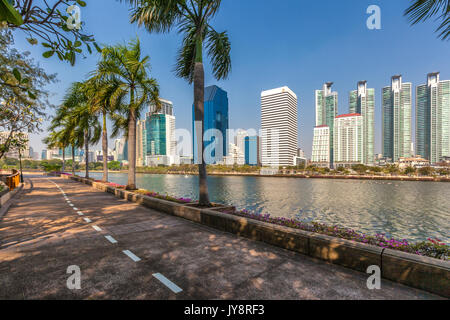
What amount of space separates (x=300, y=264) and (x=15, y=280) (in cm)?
558

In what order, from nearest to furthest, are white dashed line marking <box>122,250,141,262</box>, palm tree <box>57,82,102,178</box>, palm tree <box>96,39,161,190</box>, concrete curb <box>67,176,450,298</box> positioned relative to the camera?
concrete curb <box>67,176,450,298</box>, white dashed line marking <box>122,250,141,262</box>, palm tree <box>96,39,161,190</box>, palm tree <box>57,82,102,178</box>

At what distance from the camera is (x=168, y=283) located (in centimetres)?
385

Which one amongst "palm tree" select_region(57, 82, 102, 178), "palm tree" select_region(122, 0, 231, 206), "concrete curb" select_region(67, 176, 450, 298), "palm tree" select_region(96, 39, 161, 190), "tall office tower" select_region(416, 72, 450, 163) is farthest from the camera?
"tall office tower" select_region(416, 72, 450, 163)

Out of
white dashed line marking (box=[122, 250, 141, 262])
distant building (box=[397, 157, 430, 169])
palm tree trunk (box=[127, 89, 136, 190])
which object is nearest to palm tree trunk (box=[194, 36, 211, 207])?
white dashed line marking (box=[122, 250, 141, 262])

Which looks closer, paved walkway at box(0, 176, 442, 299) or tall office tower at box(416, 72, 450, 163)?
paved walkway at box(0, 176, 442, 299)

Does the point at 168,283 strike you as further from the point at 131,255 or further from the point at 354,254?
Answer: the point at 354,254

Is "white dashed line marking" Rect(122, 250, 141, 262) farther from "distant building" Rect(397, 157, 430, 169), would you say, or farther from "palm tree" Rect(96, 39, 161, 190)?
"distant building" Rect(397, 157, 430, 169)

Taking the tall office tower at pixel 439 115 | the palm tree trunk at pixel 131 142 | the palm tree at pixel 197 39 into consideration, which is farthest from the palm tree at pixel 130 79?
the tall office tower at pixel 439 115

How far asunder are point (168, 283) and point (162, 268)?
2.18 ft

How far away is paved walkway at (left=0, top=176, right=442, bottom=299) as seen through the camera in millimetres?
3561

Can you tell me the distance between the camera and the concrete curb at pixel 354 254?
3553 mm

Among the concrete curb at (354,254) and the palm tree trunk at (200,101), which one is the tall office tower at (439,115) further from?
the concrete curb at (354,254)

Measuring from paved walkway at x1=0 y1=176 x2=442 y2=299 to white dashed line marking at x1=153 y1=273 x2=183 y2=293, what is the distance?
0.06 feet

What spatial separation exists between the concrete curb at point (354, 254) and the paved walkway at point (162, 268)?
0.17 metres
